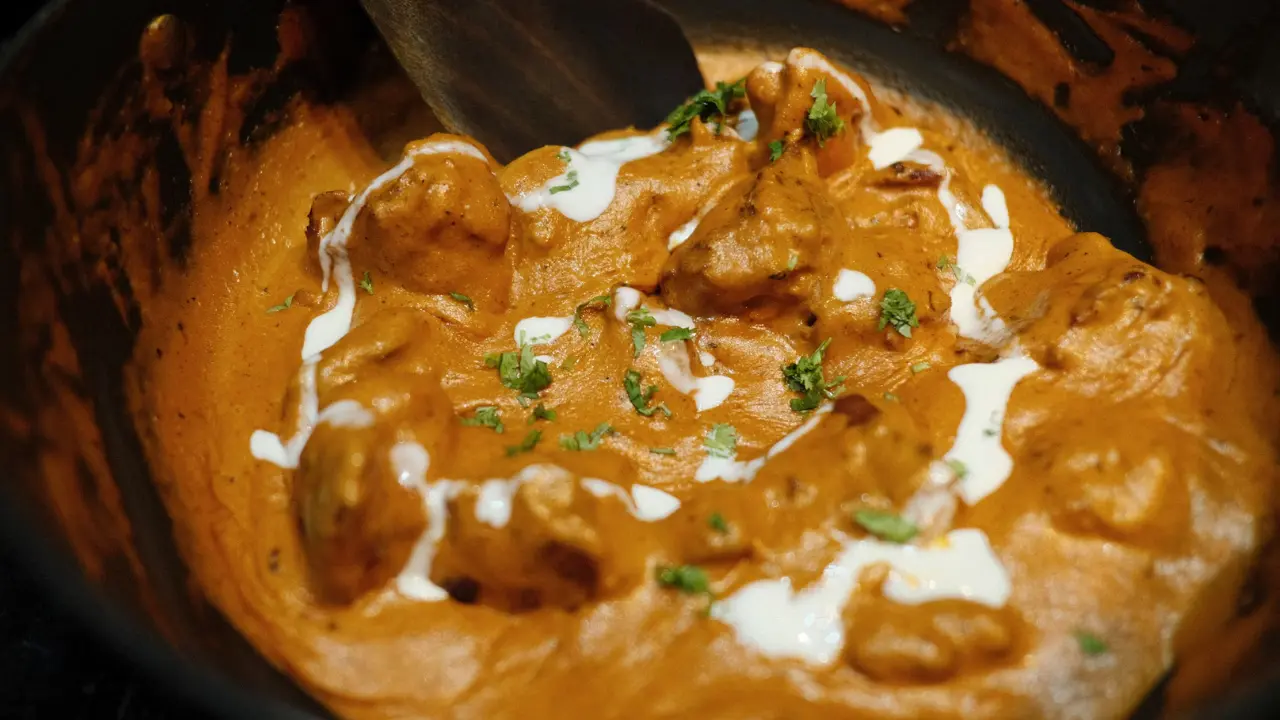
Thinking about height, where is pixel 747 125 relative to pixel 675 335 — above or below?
above

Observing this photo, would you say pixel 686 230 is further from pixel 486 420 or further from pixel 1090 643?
pixel 1090 643

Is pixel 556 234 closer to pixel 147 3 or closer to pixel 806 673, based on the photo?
pixel 147 3

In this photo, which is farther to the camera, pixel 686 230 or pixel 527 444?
pixel 686 230

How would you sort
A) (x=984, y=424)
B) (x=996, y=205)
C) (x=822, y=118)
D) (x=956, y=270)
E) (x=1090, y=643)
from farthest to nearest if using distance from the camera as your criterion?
(x=996, y=205), (x=822, y=118), (x=956, y=270), (x=984, y=424), (x=1090, y=643)

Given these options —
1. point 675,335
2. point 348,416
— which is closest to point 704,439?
point 675,335

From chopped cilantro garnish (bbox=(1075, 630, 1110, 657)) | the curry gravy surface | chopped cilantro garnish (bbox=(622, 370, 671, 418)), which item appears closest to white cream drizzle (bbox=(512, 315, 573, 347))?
the curry gravy surface

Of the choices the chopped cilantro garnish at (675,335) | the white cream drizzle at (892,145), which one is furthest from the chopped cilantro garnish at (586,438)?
the white cream drizzle at (892,145)

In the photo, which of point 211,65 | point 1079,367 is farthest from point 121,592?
point 1079,367

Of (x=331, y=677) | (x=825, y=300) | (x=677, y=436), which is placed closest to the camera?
(x=331, y=677)
